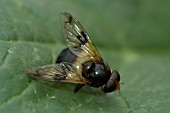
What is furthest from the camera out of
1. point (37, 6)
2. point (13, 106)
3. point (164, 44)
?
point (164, 44)

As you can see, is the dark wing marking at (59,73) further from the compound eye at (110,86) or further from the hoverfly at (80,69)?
the compound eye at (110,86)

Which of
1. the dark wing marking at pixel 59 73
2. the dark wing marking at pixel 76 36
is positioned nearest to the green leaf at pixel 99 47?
the dark wing marking at pixel 59 73

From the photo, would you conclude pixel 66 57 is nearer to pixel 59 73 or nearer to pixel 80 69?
pixel 80 69

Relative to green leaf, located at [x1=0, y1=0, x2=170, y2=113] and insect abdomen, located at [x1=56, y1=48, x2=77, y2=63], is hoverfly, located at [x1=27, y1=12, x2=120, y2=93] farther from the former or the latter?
green leaf, located at [x1=0, y1=0, x2=170, y2=113]

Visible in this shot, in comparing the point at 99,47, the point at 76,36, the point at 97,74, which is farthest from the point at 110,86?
the point at 99,47

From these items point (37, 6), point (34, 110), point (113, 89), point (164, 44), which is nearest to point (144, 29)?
point (164, 44)

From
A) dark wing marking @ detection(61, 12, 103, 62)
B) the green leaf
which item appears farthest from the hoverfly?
the green leaf

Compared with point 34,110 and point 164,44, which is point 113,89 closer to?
point 34,110
